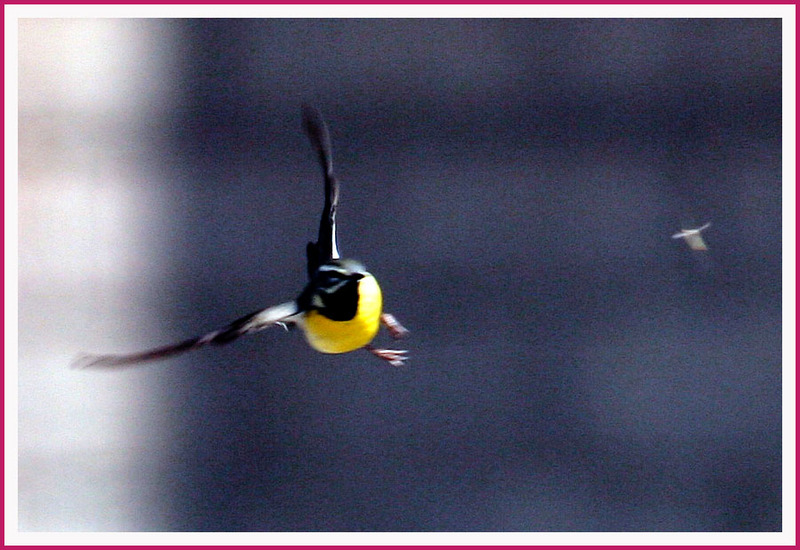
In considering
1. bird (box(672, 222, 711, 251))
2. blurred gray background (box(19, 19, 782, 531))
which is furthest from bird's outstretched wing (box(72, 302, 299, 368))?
blurred gray background (box(19, 19, 782, 531))

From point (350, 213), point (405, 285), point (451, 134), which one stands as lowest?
point (405, 285)

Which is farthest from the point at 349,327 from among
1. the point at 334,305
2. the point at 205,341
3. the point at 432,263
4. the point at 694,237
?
the point at 432,263

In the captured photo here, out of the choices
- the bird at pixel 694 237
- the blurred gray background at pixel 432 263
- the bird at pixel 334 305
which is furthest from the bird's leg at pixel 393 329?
the blurred gray background at pixel 432 263

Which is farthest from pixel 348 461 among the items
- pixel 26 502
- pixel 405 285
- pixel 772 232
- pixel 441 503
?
pixel 772 232

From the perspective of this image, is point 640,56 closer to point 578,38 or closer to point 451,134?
point 578,38

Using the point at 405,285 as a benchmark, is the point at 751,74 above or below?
above

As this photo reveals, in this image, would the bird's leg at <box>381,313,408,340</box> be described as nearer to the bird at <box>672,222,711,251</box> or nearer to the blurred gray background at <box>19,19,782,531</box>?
the bird at <box>672,222,711,251</box>

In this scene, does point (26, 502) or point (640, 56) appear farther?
point (26, 502)
